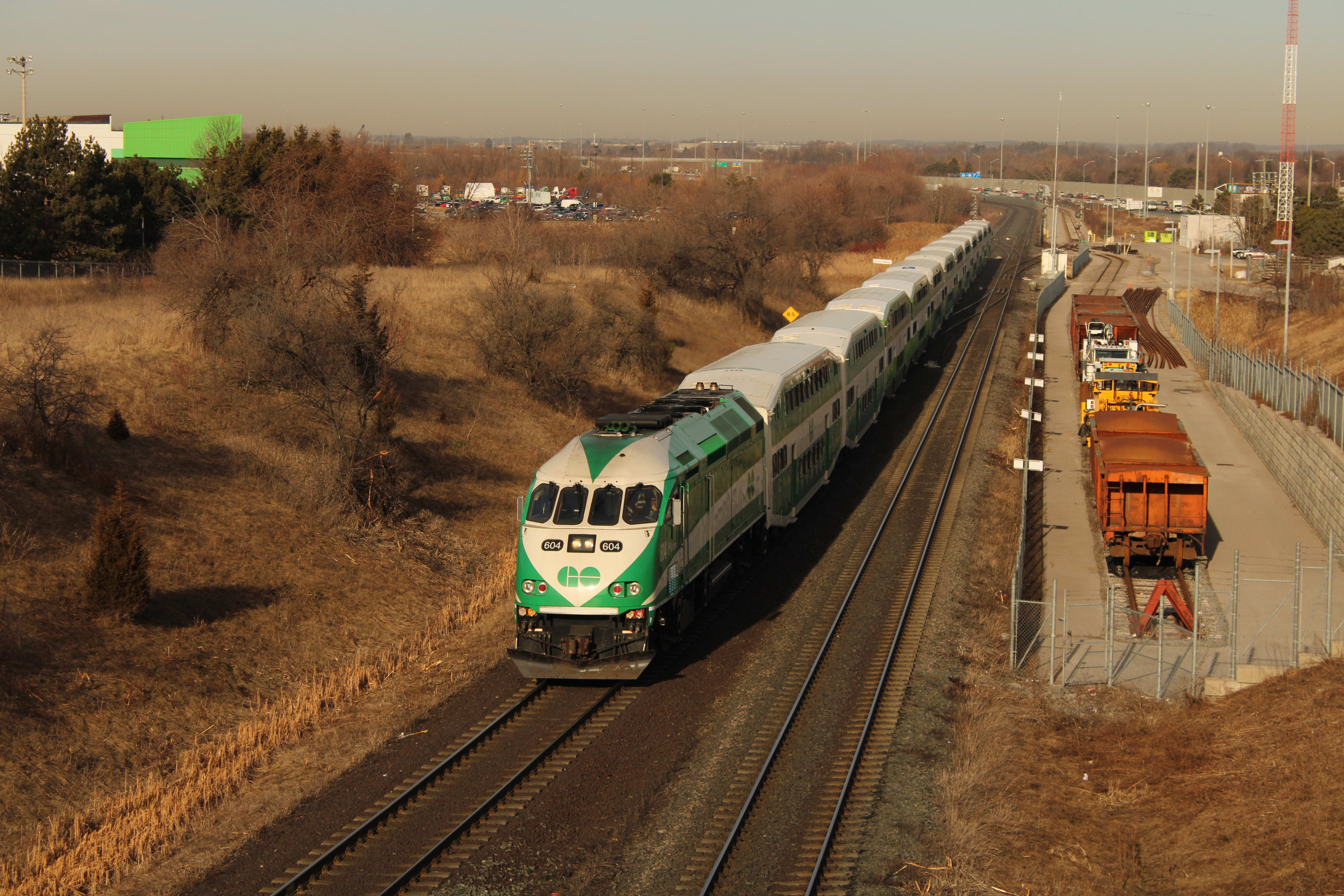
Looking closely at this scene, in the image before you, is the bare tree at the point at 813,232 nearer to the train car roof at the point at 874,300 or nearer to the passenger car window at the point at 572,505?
the train car roof at the point at 874,300

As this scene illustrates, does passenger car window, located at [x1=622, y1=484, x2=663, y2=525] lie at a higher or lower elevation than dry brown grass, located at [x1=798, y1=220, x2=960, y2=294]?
lower

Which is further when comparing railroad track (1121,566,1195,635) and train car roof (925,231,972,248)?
train car roof (925,231,972,248)

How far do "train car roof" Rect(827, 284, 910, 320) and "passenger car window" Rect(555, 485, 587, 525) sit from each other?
22242mm

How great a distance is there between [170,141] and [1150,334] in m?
73.0

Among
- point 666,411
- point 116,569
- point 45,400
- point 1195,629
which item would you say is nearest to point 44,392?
point 45,400

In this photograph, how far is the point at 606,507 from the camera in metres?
16.9

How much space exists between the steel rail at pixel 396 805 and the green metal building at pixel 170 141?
237ft

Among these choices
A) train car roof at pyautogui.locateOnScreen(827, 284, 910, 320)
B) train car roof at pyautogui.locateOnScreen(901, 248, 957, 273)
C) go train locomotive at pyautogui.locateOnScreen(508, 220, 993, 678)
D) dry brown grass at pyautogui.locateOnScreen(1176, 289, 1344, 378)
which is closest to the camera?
go train locomotive at pyautogui.locateOnScreen(508, 220, 993, 678)

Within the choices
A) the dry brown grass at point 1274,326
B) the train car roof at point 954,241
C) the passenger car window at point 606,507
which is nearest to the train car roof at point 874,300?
Answer: the dry brown grass at point 1274,326

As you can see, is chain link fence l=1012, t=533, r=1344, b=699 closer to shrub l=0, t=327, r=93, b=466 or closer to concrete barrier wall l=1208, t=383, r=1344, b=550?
concrete barrier wall l=1208, t=383, r=1344, b=550

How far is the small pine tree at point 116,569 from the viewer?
18.4 metres

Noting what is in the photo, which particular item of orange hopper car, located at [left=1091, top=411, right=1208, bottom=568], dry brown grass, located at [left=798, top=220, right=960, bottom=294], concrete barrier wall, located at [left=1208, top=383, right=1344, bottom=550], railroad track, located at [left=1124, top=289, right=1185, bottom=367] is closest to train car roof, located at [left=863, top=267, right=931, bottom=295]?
railroad track, located at [left=1124, top=289, right=1185, bottom=367]

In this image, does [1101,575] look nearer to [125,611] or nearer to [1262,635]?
[1262,635]

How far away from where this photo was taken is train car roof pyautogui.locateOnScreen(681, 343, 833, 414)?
76.8 feet
